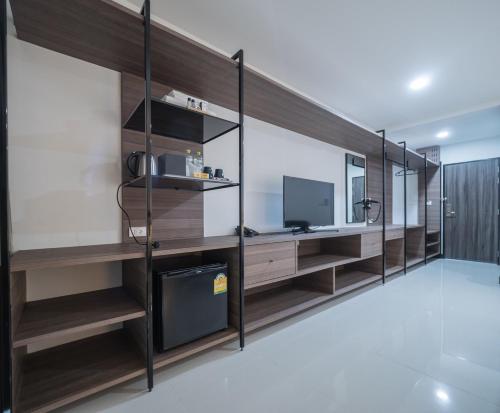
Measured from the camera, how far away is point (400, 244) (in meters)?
4.03

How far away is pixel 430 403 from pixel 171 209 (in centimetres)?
203

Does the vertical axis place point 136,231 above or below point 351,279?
above

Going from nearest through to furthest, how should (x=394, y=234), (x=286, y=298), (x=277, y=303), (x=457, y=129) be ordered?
(x=277, y=303)
(x=286, y=298)
(x=394, y=234)
(x=457, y=129)

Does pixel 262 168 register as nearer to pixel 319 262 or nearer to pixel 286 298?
pixel 319 262

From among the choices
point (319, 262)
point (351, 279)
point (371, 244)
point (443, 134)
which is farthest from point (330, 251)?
point (443, 134)

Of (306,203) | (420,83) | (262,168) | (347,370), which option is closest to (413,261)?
(306,203)

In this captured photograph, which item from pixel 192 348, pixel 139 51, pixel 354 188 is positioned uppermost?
pixel 139 51

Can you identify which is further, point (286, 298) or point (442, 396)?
point (286, 298)

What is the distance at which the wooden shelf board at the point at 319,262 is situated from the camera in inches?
93.8

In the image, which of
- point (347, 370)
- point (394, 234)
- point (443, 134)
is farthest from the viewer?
point (443, 134)

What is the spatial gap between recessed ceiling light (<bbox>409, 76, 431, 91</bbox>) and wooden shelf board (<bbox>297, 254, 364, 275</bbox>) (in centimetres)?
216

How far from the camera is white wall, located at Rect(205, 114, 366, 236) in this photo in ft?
7.72

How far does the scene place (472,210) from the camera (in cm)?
484

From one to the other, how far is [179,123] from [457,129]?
4683 mm
